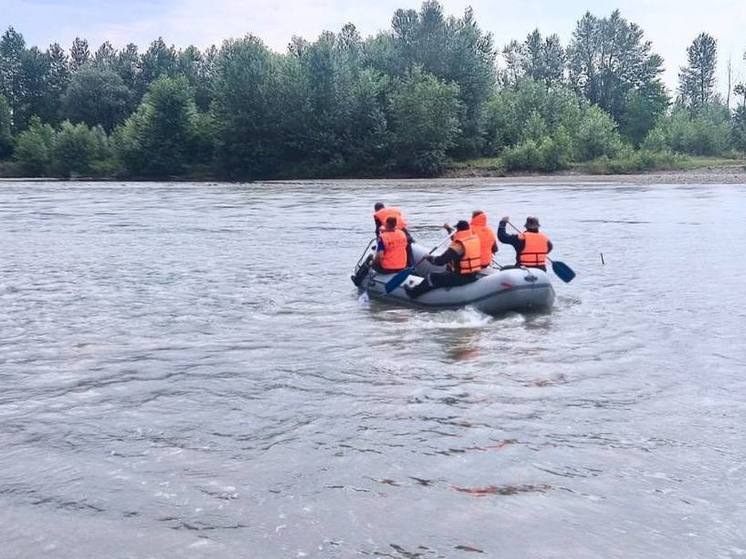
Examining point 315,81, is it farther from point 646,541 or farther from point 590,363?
point 646,541

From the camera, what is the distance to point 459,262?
12484mm

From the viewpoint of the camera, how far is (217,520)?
19.3 ft

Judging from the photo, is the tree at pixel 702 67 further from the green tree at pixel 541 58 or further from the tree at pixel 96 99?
the tree at pixel 96 99

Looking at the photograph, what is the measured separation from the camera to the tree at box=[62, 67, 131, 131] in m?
78.1

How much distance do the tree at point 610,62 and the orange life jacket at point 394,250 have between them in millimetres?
61897

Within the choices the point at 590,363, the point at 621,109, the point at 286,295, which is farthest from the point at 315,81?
the point at 590,363

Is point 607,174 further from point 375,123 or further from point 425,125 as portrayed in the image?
point 375,123

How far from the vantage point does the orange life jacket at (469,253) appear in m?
12.3

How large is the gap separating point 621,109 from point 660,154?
83.1 feet

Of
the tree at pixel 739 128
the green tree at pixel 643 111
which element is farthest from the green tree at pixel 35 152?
the tree at pixel 739 128

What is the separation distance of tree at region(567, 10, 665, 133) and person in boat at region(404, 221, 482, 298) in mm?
62816

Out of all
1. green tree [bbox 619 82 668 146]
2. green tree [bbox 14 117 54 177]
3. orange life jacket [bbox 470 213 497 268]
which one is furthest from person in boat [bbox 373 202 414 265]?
green tree [bbox 14 117 54 177]

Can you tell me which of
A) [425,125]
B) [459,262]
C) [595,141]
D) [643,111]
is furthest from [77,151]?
[459,262]

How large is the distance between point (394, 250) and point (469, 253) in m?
1.62
